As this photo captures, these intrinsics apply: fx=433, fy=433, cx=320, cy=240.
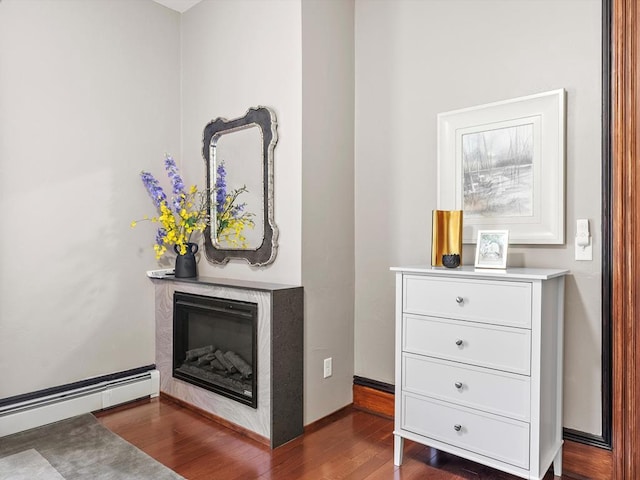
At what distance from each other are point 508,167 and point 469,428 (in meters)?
1.28

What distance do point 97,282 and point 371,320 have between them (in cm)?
182

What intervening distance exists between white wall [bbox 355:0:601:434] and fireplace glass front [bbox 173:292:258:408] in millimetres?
754

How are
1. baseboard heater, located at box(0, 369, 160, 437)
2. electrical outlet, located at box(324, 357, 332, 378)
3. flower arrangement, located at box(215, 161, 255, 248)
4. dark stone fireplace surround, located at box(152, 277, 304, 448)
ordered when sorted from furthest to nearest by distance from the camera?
1. flower arrangement, located at box(215, 161, 255, 248)
2. electrical outlet, located at box(324, 357, 332, 378)
3. baseboard heater, located at box(0, 369, 160, 437)
4. dark stone fireplace surround, located at box(152, 277, 304, 448)

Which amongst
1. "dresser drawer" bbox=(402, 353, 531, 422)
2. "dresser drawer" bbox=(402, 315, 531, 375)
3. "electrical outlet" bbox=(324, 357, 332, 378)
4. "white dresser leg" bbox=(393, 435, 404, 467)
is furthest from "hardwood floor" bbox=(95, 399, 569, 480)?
"dresser drawer" bbox=(402, 315, 531, 375)

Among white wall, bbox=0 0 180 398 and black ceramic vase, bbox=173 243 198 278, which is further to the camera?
black ceramic vase, bbox=173 243 198 278

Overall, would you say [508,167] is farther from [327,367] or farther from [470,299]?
[327,367]

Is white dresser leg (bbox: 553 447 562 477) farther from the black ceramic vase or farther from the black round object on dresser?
the black ceramic vase

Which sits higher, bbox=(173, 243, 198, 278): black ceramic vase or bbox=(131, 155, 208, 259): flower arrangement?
bbox=(131, 155, 208, 259): flower arrangement

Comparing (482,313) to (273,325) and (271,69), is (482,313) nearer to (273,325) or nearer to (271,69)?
(273,325)

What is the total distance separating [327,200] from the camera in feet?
8.76

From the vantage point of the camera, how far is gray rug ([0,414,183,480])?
201 cm

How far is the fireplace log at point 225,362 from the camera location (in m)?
2.66

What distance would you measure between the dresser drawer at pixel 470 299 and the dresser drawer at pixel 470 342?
0.12 feet

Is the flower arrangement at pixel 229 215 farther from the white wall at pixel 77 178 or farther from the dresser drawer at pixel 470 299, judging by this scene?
the dresser drawer at pixel 470 299
